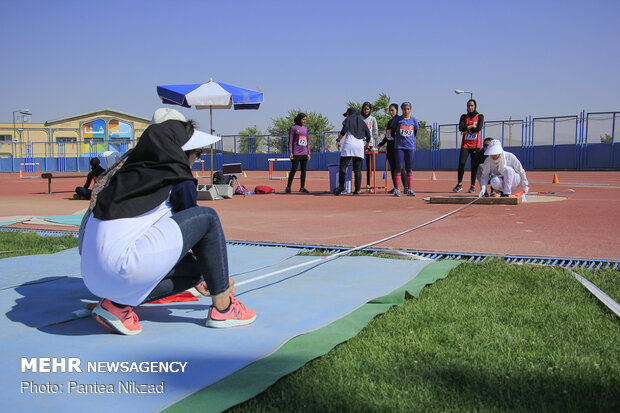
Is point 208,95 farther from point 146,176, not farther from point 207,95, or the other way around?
point 146,176

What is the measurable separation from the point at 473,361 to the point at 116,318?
185 centimetres

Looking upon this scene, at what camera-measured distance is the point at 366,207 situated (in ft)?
32.5

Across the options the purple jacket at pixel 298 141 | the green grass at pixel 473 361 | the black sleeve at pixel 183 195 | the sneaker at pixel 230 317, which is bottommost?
the green grass at pixel 473 361

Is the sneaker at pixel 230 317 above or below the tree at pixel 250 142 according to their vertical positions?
below

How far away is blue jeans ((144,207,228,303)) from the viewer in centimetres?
292

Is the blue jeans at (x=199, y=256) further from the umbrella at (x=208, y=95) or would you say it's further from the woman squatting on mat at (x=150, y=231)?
the umbrella at (x=208, y=95)

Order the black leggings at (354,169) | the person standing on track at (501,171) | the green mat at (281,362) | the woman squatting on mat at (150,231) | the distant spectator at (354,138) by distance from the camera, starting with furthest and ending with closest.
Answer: the black leggings at (354,169)
the distant spectator at (354,138)
the person standing on track at (501,171)
the woman squatting on mat at (150,231)
the green mat at (281,362)

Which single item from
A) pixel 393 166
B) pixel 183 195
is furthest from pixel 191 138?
pixel 393 166

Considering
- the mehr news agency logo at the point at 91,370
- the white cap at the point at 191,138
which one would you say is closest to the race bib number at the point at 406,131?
the white cap at the point at 191,138

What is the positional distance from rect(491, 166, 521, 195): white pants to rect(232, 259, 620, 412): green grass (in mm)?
6106

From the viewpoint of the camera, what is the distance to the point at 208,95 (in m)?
12.4

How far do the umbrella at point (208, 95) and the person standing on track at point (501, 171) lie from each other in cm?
588

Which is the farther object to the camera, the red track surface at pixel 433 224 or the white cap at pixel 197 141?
the red track surface at pixel 433 224

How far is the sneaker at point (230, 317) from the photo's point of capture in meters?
3.11
